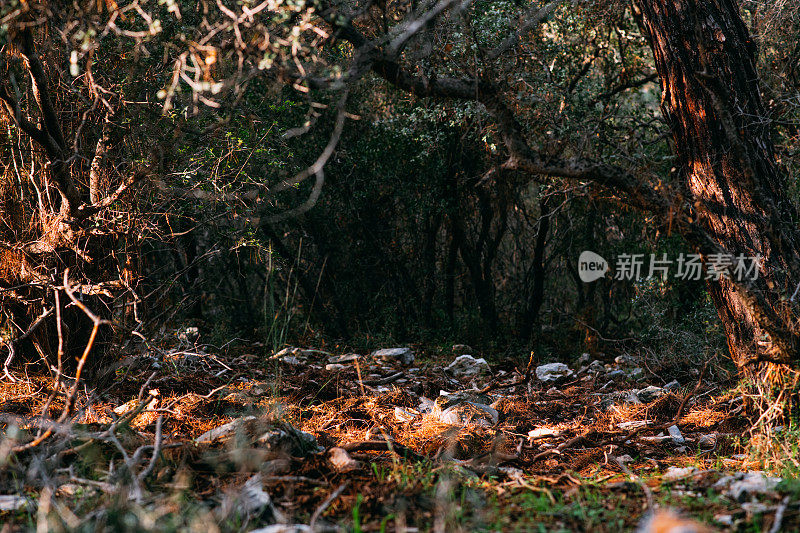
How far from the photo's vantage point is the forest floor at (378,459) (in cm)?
230

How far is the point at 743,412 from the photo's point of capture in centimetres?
394

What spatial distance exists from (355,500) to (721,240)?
8.20 ft

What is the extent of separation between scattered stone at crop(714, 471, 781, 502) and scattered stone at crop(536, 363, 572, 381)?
10.3 ft

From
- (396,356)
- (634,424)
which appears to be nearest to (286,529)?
(634,424)

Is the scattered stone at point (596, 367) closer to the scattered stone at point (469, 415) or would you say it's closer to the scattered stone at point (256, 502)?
the scattered stone at point (469, 415)

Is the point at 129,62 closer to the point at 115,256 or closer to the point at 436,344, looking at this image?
the point at 115,256

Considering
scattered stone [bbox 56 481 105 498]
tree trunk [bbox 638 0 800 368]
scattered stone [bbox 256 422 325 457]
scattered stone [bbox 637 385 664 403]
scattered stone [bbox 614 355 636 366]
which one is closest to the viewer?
scattered stone [bbox 56 481 105 498]

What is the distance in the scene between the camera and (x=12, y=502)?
2436mm

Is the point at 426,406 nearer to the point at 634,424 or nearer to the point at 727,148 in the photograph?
the point at 634,424

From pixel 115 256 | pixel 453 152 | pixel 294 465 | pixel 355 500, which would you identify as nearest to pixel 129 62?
pixel 115 256

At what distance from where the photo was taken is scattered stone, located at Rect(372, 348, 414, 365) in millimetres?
6738

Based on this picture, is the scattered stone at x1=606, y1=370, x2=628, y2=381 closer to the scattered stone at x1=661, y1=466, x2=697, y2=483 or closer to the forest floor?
the forest floor

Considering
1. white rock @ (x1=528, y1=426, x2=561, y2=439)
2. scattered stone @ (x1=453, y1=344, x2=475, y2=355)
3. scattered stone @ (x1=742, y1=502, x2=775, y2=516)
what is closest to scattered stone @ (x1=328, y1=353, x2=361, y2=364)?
scattered stone @ (x1=453, y1=344, x2=475, y2=355)

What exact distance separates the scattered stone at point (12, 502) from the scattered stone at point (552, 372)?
433 cm
